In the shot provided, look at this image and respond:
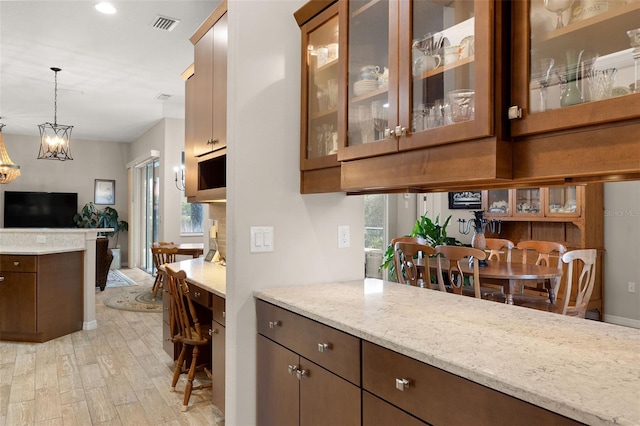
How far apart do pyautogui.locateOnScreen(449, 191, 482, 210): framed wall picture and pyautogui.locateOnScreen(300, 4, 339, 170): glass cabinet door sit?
4234mm

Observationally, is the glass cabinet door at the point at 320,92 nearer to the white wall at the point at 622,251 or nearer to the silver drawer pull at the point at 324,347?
the silver drawer pull at the point at 324,347

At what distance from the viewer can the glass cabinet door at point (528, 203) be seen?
5094 mm

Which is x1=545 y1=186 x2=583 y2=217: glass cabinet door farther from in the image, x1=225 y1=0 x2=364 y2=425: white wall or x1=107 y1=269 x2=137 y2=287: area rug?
x1=107 y1=269 x2=137 y2=287: area rug

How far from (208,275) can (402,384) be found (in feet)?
6.62

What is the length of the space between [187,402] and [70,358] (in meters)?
1.67

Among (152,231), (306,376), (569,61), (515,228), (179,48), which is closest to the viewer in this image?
(569,61)

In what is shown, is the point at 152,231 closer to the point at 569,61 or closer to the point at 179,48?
the point at 179,48

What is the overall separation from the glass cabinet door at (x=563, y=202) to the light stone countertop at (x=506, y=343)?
142 inches

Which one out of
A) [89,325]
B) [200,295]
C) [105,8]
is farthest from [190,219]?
[200,295]

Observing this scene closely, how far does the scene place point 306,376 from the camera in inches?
63.5

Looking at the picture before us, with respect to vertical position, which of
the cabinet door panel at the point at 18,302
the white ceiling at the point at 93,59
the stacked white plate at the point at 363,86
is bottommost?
the cabinet door panel at the point at 18,302

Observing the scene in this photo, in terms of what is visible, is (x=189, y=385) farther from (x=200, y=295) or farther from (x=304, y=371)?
(x=304, y=371)

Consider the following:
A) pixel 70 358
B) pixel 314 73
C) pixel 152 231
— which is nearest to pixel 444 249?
pixel 314 73

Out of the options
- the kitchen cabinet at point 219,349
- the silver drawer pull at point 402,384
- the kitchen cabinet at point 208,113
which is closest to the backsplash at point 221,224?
the kitchen cabinet at point 208,113
